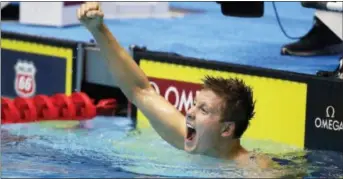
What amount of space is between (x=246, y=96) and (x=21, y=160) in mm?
965

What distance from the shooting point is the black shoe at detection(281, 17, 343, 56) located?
561cm

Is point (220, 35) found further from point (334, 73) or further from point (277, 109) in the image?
point (334, 73)

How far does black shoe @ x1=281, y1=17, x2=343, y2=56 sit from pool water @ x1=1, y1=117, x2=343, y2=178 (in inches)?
33.5

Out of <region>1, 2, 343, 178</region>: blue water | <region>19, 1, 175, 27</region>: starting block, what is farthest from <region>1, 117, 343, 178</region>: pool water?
<region>19, 1, 175, 27</region>: starting block

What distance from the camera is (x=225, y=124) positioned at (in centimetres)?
384

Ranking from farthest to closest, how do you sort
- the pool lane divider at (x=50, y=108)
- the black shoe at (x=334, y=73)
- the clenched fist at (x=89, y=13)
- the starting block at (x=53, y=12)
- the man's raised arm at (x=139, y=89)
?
the starting block at (x=53, y=12)
the pool lane divider at (x=50, y=108)
the black shoe at (x=334, y=73)
the man's raised arm at (x=139, y=89)
the clenched fist at (x=89, y=13)

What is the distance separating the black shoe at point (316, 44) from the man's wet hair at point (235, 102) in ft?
5.97

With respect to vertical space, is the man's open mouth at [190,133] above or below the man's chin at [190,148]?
above

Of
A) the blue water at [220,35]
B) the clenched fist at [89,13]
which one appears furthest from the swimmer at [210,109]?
the blue water at [220,35]

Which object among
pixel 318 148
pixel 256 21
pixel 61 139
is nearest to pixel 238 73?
pixel 318 148

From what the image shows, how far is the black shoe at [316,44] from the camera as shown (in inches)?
221

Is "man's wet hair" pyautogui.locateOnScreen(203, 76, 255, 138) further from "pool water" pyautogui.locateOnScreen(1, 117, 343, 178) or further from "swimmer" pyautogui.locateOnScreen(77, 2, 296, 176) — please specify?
"pool water" pyautogui.locateOnScreen(1, 117, 343, 178)

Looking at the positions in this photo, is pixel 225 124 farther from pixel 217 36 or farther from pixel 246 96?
pixel 217 36

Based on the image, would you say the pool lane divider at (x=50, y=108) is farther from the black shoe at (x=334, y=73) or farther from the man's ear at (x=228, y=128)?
the man's ear at (x=228, y=128)
